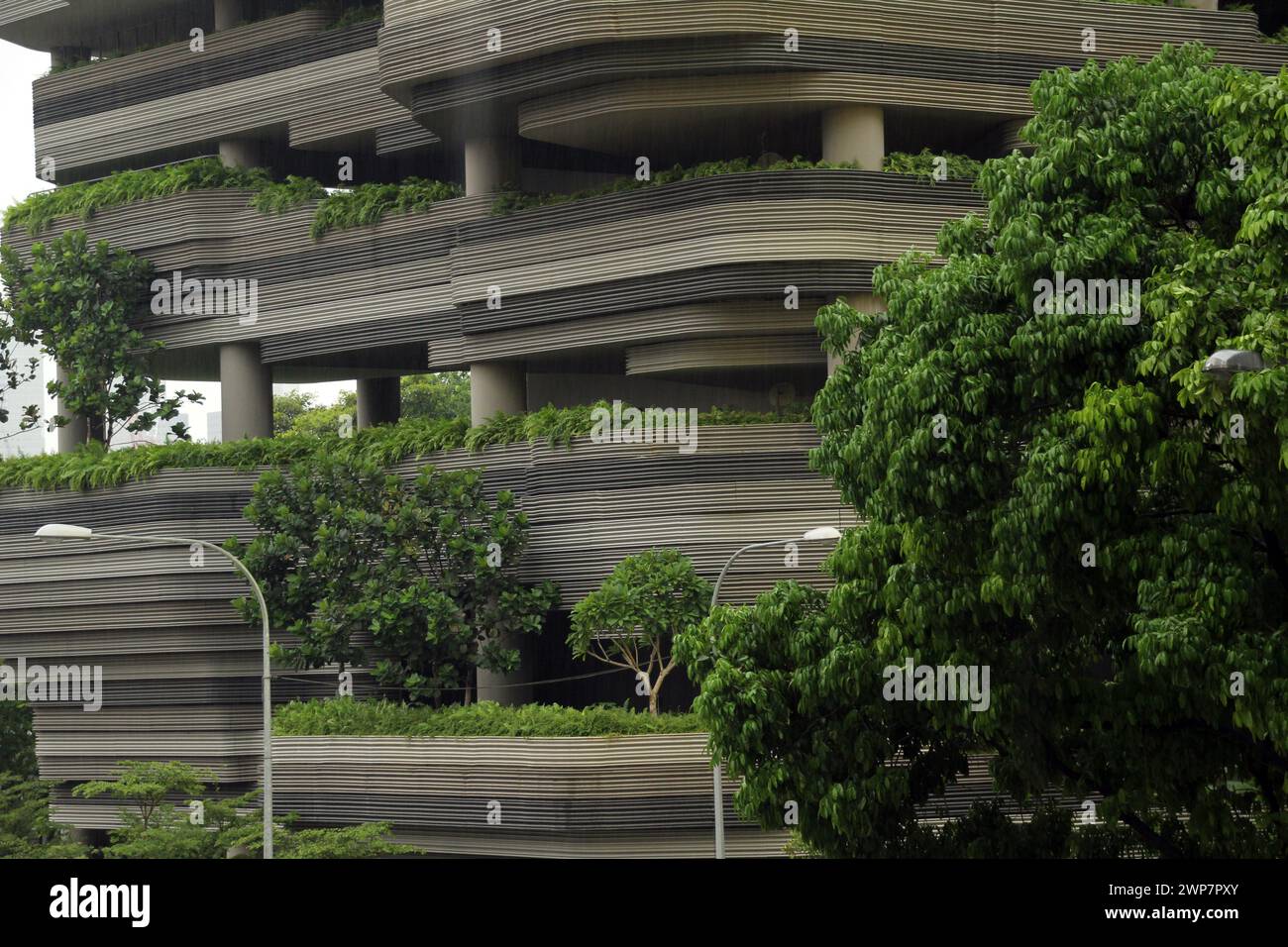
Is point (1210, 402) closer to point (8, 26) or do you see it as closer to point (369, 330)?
point (369, 330)

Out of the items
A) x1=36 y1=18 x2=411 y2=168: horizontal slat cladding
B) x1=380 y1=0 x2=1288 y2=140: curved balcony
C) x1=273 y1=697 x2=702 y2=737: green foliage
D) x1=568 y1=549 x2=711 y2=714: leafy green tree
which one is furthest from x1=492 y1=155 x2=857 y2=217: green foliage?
x1=273 y1=697 x2=702 y2=737: green foliage

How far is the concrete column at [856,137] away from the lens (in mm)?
30406

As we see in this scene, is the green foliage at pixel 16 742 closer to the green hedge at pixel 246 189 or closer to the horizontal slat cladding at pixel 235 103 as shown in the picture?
the green hedge at pixel 246 189

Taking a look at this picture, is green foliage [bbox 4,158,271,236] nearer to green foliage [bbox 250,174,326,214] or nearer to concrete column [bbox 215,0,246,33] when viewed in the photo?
green foliage [bbox 250,174,326,214]

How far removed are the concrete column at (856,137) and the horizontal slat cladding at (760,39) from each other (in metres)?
0.80

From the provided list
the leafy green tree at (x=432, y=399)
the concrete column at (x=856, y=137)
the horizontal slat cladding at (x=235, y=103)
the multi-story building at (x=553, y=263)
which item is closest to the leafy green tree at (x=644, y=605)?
the multi-story building at (x=553, y=263)

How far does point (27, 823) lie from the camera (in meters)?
35.5

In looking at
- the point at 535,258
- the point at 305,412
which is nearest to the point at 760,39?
the point at 535,258

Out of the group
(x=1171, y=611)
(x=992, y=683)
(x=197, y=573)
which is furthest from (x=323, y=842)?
Answer: (x=1171, y=611)

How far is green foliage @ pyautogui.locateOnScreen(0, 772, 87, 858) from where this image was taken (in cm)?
3431

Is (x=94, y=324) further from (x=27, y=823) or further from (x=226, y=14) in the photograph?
(x=27, y=823)
